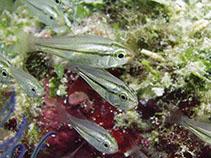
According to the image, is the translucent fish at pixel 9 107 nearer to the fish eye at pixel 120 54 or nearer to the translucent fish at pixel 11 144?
the translucent fish at pixel 11 144

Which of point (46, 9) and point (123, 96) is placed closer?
point (123, 96)

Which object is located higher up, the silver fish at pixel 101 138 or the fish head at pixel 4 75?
the fish head at pixel 4 75

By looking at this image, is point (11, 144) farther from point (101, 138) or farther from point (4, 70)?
point (101, 138)

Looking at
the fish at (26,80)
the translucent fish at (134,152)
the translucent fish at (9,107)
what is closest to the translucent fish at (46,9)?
the fish at (26,80)

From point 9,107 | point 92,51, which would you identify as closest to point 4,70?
point 92,51

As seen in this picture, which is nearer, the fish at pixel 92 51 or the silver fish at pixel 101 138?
the fish at pixel 92 51

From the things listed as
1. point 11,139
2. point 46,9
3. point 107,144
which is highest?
point 46,9

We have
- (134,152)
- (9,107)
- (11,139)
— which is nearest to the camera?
(134,152)
